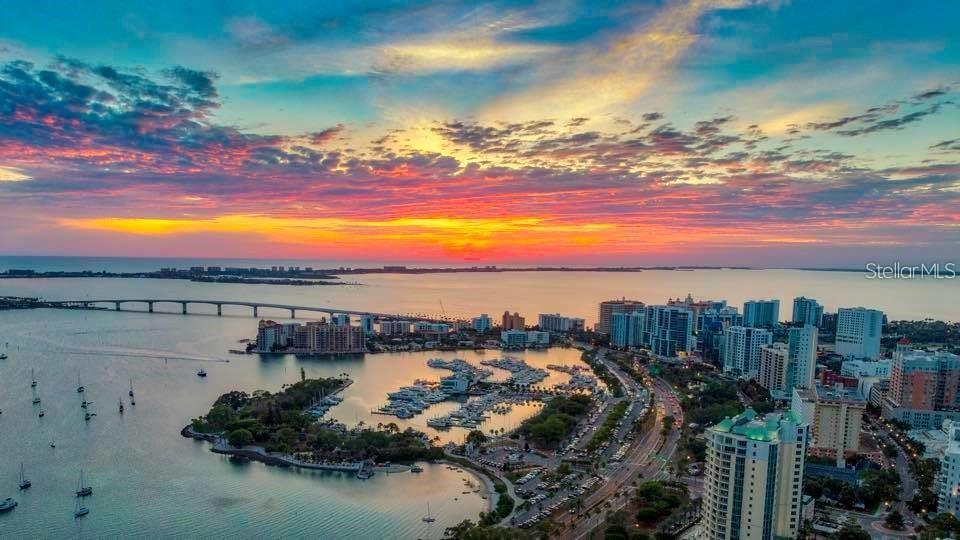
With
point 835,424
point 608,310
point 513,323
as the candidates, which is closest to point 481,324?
point 513,323

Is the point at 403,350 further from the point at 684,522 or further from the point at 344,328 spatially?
the point at 684,522

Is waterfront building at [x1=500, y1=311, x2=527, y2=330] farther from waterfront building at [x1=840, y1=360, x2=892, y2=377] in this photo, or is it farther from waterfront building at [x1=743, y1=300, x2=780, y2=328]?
waterfront building at [x1=840, y1=360, x2=892, y2=377]

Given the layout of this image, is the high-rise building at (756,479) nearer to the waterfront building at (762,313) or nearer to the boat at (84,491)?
the boat at (84,491)

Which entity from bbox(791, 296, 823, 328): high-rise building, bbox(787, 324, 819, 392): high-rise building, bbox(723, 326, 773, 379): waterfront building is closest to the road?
bbox(787, 324, 819, 392): high-rise building

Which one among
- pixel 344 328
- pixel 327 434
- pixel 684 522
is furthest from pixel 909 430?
pixel 344 328

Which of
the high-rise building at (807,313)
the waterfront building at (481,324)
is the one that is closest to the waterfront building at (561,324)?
the waterfront building at (481,324)

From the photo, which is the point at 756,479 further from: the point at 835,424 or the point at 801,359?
the point at 801,359
